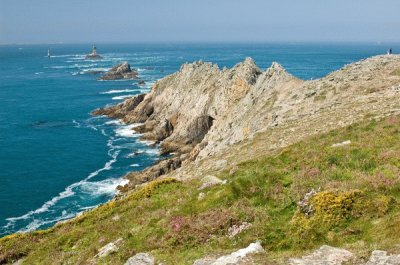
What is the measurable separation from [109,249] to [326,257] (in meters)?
9.71

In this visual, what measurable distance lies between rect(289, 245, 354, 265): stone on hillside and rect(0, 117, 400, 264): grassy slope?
1.60 ft

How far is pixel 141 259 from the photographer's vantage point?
53.9ft

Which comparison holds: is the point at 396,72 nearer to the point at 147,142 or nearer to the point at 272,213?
the point at 272,213

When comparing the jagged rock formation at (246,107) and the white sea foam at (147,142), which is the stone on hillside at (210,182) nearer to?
the jagged rock formation at (246,107)

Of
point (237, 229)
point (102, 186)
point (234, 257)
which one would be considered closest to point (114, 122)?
point (102, 186)

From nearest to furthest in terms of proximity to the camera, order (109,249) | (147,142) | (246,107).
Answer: (109,249) < (246,107) < (147,142)

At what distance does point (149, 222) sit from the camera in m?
20.0

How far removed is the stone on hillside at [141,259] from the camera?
16.1 meters

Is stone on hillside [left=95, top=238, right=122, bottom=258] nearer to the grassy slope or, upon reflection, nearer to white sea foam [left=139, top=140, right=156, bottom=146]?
the grassy slope

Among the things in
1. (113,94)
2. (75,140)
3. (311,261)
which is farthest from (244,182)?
(113,94)

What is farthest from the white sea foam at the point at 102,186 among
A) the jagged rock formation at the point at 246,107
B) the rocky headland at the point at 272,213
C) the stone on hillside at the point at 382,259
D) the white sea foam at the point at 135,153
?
the stone on hillside at the point at 382,259

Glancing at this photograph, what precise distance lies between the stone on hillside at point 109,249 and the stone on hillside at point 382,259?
1078cm

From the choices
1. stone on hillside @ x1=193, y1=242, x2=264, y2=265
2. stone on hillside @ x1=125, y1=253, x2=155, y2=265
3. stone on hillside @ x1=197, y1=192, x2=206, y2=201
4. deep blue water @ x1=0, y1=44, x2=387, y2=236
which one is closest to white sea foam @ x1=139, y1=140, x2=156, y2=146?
deep blue water @ x1=0, y1=44, x2=387, y2=236

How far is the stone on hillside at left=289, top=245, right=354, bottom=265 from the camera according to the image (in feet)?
42.3
